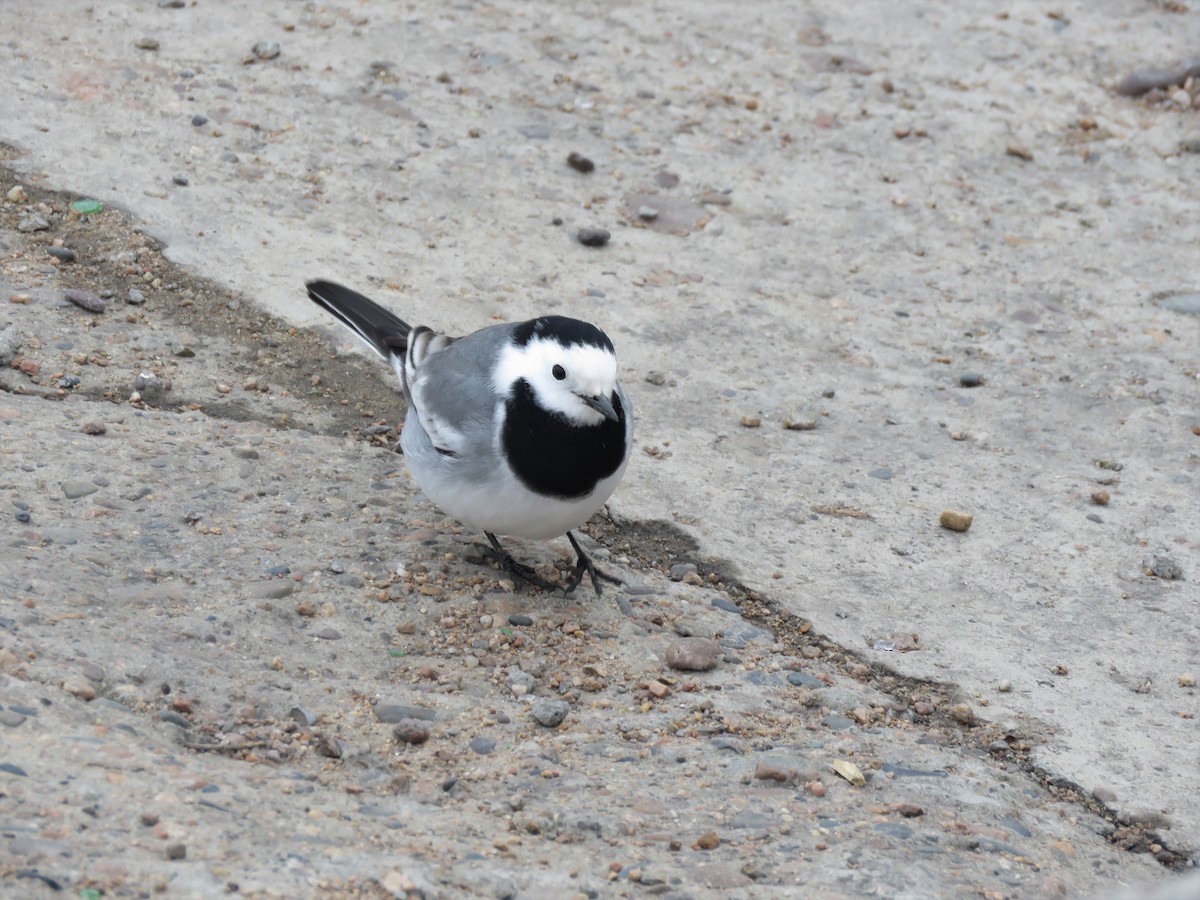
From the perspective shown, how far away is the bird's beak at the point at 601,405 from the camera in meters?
3.70

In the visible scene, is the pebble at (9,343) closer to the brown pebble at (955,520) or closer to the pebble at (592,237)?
the pebble at (592,237)

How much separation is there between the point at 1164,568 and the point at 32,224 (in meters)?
4.15

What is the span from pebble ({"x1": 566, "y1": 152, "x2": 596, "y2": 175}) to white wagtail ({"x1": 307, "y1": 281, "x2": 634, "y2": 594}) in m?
2.22

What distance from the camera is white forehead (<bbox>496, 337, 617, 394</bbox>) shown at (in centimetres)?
369

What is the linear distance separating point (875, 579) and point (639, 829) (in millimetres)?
1549

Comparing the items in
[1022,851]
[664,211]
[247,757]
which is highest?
[664,211]

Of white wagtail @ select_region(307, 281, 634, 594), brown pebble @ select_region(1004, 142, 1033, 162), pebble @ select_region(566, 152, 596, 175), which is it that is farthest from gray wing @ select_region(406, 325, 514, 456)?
brown pebble @ select_region(1004, 142, 1033, 162)

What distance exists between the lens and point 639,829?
3.02 m

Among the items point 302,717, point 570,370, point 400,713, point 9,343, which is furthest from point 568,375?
point 9,343

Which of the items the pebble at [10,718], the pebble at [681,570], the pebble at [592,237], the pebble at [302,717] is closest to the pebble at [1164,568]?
the pebble at [681,570]

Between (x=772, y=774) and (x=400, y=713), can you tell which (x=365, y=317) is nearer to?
(x=400, y=713)

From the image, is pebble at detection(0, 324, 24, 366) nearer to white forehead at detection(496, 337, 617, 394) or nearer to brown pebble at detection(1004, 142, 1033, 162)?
white forehead at detection(496, 337, 617, 394)

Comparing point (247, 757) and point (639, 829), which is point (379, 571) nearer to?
point (247, 757)

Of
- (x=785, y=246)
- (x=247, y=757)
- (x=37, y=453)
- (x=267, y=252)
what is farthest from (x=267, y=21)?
(x=247, y=757)
